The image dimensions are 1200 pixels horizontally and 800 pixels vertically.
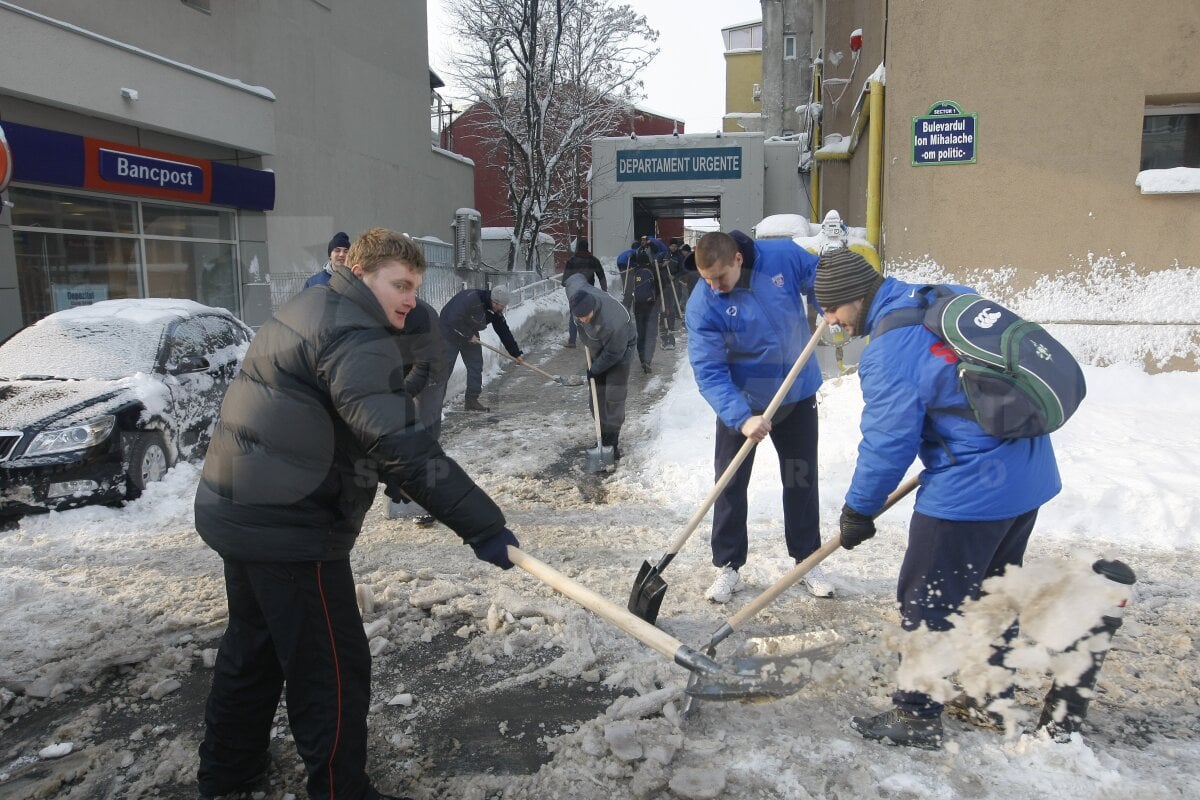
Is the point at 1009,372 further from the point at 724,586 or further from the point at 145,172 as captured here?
the point at 145,172

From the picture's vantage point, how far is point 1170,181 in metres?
6.89

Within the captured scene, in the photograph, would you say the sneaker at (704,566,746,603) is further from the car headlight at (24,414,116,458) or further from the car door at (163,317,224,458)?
the car door at (163,317,224,458)

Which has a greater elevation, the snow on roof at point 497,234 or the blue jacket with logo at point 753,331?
the snow on roof at point 497,234

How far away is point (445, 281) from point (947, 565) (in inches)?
582

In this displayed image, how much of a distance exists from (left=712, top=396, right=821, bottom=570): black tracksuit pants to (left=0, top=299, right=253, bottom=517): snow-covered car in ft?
14.1

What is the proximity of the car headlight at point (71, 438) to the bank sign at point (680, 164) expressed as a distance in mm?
17989

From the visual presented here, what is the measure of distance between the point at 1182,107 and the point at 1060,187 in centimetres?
149

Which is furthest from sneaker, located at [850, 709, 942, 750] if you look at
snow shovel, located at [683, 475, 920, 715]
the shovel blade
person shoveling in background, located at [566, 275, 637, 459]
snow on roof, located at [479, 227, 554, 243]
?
snow on roof, located at [479, 227, 554, 243]

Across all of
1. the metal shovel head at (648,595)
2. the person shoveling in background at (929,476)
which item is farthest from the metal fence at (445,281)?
the person shoveling in background at (929,476)

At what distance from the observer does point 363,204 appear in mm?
17219

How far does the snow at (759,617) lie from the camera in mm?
2758

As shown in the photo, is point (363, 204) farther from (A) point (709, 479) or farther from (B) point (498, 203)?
(B) point (498, 203)

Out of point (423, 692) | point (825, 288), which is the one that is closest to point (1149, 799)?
point (825, 288)

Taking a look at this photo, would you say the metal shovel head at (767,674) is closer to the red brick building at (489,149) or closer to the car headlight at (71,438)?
the car headlight at (71,438)
